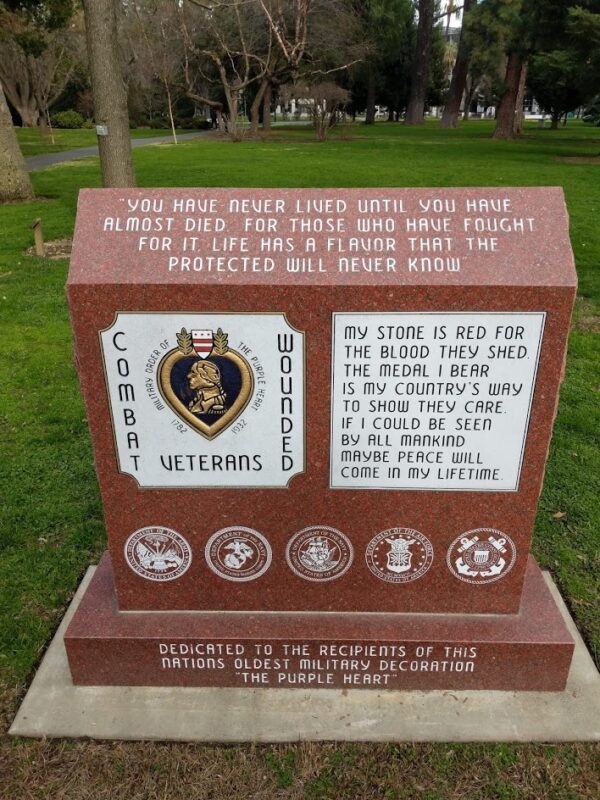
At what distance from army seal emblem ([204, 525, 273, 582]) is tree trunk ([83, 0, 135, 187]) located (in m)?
7.95

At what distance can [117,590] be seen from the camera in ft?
9.95

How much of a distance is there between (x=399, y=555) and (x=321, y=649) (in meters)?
0.56

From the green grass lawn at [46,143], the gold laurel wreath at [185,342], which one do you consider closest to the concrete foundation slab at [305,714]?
the gold laurel wreath at [185,342]

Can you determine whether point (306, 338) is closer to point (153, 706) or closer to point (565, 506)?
point (153, 706)

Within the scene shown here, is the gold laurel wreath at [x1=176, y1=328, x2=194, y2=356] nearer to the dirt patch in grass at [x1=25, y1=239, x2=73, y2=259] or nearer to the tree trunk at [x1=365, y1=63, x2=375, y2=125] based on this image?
the dirt patch in grass at [x1=25, y1=239, x2=73, y2=259]

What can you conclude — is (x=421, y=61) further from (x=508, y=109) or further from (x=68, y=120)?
(x=68, y=120)

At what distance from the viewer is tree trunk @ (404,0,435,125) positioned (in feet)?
131

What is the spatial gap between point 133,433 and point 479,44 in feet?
116

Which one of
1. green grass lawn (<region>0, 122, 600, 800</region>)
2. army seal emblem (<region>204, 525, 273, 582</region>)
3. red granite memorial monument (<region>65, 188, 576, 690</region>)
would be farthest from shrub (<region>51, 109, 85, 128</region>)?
army seal emblem (<region>204, 525, 273, 582</region>)

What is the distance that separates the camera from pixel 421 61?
42500 millimetres

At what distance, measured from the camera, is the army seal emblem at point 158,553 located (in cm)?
290

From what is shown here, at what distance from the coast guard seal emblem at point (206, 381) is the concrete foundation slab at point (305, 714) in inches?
51.6

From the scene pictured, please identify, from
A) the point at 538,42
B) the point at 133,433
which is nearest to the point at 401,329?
the point at 133,433

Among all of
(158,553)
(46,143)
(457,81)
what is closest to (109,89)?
(158,553)
